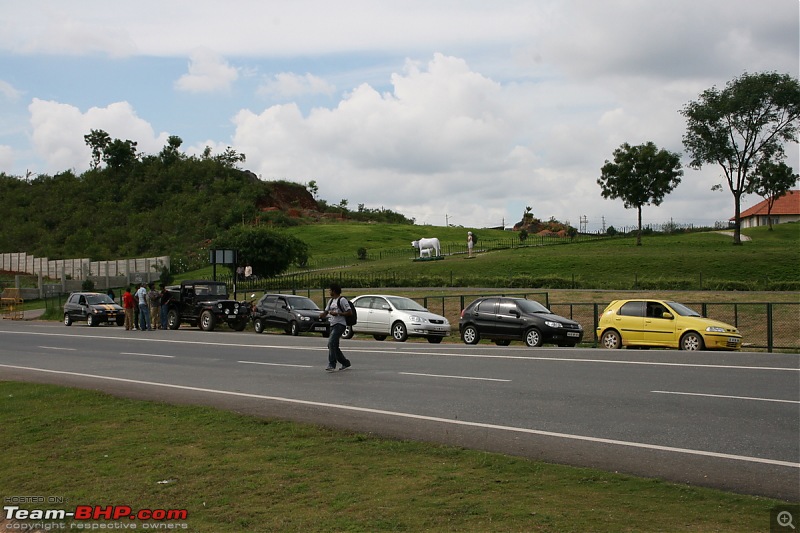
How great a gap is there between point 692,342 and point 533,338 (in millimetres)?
4695

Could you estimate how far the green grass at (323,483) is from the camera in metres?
6.78

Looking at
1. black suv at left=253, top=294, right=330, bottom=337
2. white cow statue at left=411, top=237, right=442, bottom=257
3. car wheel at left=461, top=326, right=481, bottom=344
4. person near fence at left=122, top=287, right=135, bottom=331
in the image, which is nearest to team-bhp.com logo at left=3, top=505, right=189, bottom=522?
car wheel at left=461, top=326, right=481, bottom=344

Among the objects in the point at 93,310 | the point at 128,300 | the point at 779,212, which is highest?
the point at 779,212

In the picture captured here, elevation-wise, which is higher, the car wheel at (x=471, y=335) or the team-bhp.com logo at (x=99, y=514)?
A: the car wheel at (x=471, y=335)

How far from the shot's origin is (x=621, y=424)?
36.3ft

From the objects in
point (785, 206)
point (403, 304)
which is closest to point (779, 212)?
point (785, 206)

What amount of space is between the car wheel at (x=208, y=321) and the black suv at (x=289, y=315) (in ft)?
6.72

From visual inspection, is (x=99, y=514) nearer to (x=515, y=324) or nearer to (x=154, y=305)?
(x=515, y=324)

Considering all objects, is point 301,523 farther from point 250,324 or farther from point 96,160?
point 96,160

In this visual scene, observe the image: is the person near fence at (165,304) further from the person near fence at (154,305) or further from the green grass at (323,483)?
the green grass at (323,483)

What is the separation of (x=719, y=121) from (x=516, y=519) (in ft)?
219

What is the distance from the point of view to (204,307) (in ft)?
113

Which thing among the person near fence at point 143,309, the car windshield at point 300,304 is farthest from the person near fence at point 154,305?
the car windshield at point 300,304

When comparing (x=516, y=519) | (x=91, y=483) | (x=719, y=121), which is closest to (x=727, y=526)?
(x=516, y=519)
